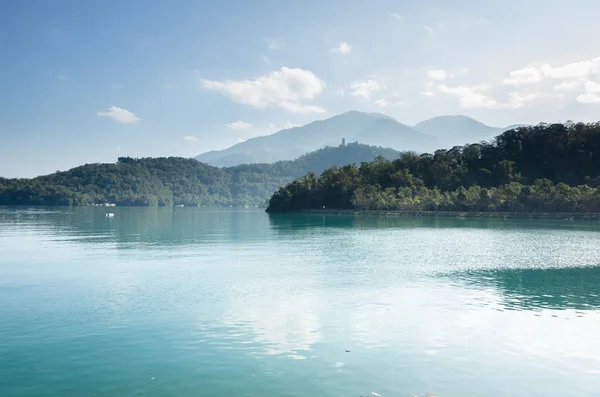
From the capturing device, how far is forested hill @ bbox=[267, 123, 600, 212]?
410 ft

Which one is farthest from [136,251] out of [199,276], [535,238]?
[535,238]

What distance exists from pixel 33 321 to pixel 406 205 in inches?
4816

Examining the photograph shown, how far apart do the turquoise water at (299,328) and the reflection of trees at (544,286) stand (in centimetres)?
12

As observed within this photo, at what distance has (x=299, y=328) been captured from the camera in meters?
17.4

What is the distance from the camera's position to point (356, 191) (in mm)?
144875

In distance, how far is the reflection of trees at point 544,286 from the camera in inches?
848

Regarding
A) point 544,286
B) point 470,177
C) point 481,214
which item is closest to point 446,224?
point 481,214

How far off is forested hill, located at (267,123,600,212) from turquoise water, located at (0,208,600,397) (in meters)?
93.5

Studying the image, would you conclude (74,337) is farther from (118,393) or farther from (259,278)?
(259,278)

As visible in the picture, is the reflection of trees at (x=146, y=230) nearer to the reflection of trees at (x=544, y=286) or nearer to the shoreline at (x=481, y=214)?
the reflection of trees at (x=544, y=286)

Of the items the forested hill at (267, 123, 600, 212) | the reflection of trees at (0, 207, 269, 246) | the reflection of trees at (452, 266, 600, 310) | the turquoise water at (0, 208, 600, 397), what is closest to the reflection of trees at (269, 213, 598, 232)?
the reflection of trees at (0, 207, 269, 246)

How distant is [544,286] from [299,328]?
1540cm

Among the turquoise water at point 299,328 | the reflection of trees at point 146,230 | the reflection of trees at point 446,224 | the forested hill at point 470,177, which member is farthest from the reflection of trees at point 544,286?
the forested hill at point 470,177

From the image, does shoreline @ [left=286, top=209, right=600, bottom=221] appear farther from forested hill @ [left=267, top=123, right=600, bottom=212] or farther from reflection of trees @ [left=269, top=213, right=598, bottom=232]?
reflection of trees @ [left=269, top=213, right=598, bottom=232]
